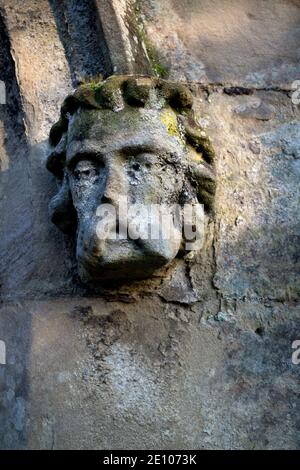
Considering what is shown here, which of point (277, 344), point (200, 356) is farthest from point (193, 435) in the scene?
point (277, 344)

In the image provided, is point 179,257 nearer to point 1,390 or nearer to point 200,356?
point 200,356

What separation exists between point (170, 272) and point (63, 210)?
0.29 metres

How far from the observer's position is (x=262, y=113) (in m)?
2.04

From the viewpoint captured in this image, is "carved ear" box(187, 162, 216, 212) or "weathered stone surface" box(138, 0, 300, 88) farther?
"weathered stone surface" box(138, 0, 300, 88)

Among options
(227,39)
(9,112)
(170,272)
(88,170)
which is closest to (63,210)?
(88,170)

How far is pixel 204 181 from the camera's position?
1812 mm

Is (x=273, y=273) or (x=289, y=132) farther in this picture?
(x=289, y=132)

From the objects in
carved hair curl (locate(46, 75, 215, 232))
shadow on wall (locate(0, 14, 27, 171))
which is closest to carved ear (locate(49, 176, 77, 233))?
carved hair curl (locate(46, 75, 215, 232))

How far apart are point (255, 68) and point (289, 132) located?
0.22m

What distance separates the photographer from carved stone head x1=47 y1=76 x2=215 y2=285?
165 cm

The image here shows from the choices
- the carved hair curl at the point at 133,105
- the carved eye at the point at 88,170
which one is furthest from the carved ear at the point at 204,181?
the carved eye at the point at 88,170

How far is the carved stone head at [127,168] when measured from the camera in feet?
5.41

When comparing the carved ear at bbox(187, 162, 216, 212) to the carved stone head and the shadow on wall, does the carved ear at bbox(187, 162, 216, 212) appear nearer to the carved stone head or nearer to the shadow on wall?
the carved stone head

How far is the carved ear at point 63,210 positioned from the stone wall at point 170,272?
63mm
